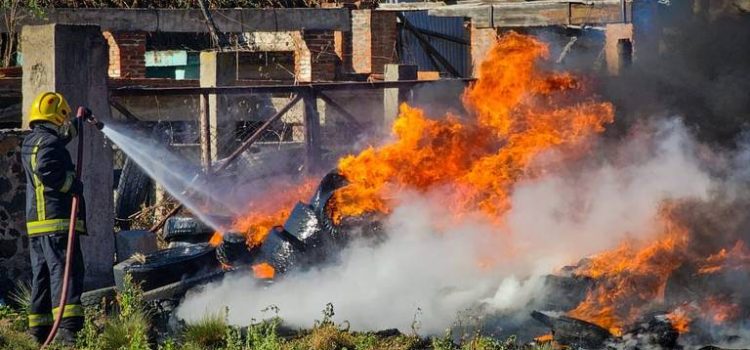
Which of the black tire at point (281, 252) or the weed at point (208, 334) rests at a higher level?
the black tire at point (281, 252)

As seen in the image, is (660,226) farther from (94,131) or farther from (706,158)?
(94,131)

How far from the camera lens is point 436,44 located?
24.5m

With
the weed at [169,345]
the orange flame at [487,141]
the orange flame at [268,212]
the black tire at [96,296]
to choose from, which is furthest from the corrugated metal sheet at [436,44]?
the weed at [169,345]

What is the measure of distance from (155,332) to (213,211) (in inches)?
151

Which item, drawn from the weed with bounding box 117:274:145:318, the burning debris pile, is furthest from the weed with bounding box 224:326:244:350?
the burning debris pile

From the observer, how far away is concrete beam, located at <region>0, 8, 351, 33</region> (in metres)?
20.6

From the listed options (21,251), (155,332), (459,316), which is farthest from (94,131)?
(459,316)

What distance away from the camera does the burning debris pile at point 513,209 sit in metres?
9.65

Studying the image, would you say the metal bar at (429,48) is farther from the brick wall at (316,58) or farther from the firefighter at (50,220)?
the firefighter at (50,220)

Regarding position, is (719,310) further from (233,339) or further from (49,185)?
(49,185)

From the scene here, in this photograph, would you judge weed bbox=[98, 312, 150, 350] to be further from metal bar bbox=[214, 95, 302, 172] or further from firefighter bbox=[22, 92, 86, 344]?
metal bar bbox=[214, 95, 302, 172]

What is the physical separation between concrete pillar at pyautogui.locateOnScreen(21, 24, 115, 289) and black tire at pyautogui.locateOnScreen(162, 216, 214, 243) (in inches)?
28.5

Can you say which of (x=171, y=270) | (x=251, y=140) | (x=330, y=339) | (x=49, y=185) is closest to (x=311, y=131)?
(x=251, y=140)

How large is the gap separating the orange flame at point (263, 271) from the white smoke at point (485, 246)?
0.40ft
